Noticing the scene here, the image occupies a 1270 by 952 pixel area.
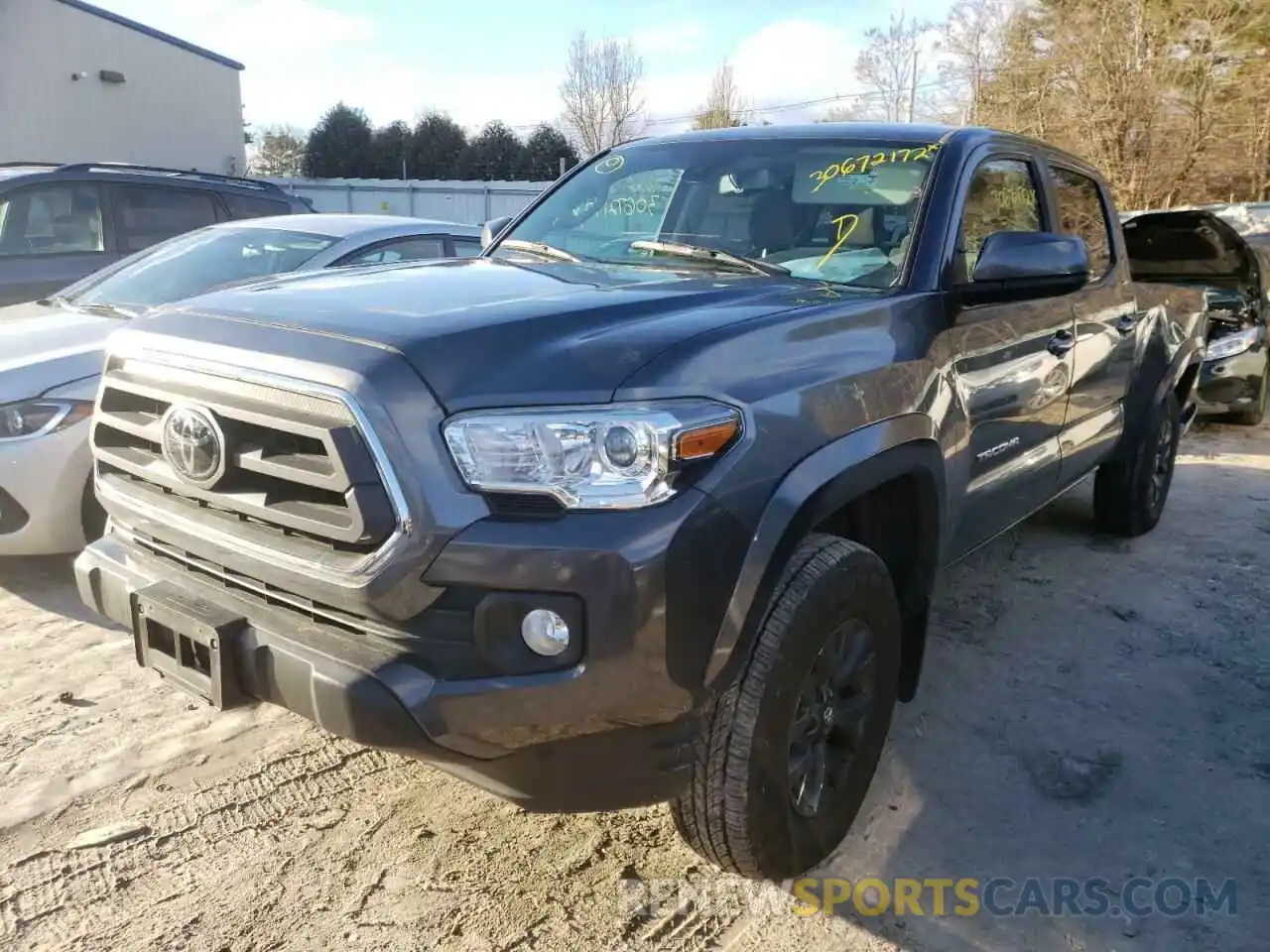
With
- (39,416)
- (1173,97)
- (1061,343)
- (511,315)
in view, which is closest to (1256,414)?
(1061,343)

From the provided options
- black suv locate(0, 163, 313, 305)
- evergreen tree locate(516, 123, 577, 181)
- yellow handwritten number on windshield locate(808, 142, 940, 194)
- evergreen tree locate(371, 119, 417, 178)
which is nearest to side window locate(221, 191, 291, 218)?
black suv locate(0, 163, 313, 305)

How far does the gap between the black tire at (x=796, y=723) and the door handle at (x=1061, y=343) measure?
59.3 inches

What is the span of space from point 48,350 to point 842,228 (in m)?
3.24

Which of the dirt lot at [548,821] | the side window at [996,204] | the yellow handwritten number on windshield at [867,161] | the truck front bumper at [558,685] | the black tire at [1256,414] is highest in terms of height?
the yellow handwritten number on windshield at [867,161]

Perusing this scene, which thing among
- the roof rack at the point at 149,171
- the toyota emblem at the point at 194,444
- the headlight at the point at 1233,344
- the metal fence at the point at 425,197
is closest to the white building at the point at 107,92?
the metal fence at the point at 425,197

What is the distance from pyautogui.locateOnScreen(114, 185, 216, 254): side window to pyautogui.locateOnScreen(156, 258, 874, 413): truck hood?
4788mm

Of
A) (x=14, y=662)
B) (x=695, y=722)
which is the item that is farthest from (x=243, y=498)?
(x=14, y=662)

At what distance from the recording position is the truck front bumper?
1930 mm

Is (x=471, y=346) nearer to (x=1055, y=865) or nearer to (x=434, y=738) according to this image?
(x=434, y=738)

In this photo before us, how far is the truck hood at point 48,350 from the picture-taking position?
4.04m

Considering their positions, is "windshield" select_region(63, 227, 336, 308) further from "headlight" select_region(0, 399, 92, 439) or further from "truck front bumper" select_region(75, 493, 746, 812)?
"truck front bumper" select_region(75, 493, 746, 812)

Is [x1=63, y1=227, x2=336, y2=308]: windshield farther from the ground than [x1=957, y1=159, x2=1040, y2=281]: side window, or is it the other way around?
[x1=957, y1=159, x2=1040, y2=281]: side window

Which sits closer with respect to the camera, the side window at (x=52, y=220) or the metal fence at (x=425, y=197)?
the side window at (x=52, y=220)

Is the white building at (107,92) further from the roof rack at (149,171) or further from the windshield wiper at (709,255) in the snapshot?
the windshield wiper at (709,255)
